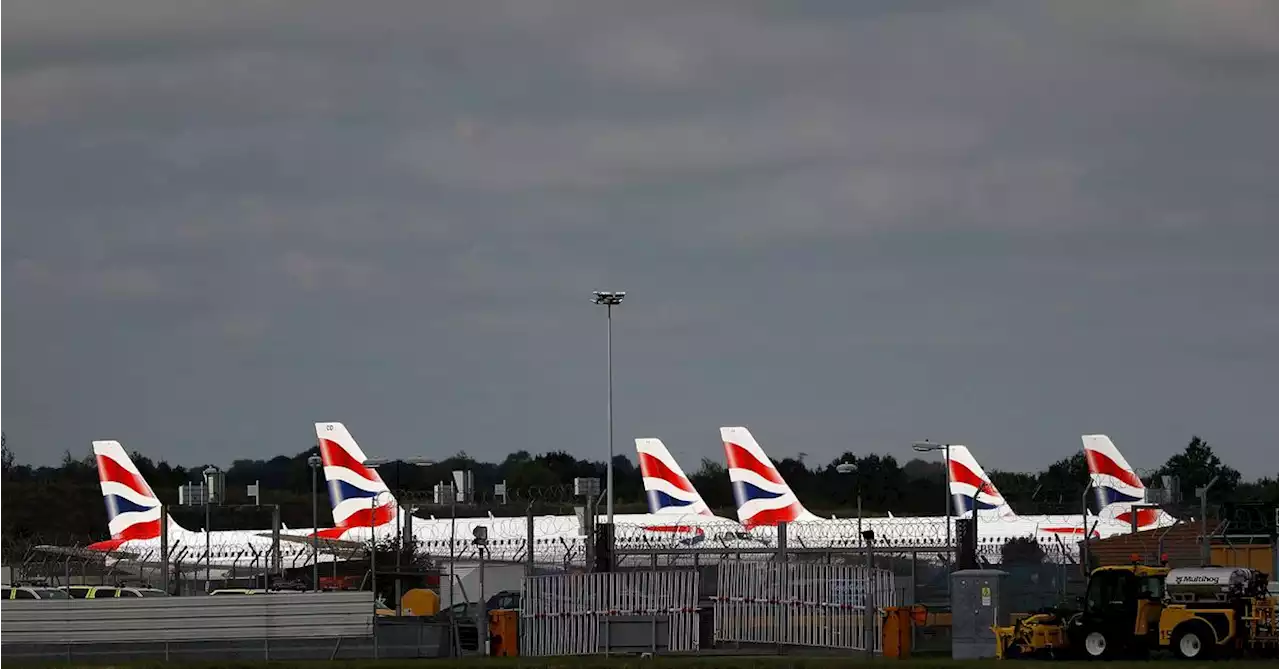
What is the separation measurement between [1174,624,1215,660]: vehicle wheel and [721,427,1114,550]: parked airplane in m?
36.9

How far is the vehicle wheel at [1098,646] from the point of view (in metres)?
38.9

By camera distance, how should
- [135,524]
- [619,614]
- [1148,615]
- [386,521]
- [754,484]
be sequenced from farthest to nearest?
1. [754,484]
2. [386,521]
3. [135,524]
4. [619,614]
5. [1148,615]

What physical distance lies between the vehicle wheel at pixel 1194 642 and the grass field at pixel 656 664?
0.78 metres

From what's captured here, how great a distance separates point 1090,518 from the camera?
8981 cm

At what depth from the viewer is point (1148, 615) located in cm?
3891

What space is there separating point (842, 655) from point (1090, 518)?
168 feet

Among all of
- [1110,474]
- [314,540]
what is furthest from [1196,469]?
[314,540]

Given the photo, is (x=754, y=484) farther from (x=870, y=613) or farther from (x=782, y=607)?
(x=870, y=613)

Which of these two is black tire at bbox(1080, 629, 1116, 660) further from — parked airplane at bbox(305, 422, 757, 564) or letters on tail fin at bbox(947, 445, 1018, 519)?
letters on tail fin at bbox(947, 445, 1018, 519)

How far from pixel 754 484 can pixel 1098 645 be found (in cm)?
5807

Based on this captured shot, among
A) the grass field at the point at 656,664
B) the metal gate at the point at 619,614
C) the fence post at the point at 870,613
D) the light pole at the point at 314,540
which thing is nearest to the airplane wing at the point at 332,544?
the light pole at the point at 314,540

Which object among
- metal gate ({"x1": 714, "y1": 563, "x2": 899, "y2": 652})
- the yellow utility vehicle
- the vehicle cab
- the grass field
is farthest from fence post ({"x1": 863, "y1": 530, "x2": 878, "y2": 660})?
the vehicle cab

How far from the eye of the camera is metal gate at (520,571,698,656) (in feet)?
139

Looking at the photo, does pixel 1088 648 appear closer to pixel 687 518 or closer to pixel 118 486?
pixel 687 518
